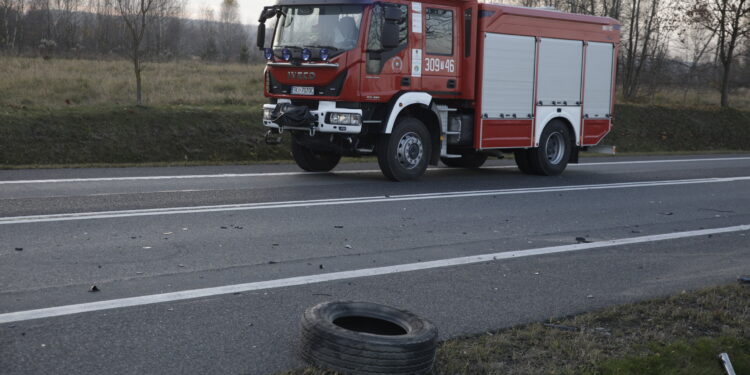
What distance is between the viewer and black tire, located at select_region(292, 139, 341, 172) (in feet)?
47.3

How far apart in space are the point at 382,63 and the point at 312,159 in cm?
251

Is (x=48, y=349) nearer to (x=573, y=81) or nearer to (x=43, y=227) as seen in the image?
(x=43, y=227)

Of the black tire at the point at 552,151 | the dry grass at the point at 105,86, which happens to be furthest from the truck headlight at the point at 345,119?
the dry grass at the point at 105,86

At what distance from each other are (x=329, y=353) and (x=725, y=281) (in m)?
4.25

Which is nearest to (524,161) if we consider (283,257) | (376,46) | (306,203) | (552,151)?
(552,151)

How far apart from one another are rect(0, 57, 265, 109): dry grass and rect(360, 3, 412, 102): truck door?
905 cm

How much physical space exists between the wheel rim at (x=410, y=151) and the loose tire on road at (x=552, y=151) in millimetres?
3138

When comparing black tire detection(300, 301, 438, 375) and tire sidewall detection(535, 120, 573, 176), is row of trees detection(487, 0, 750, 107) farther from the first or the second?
black tire detection(300, 301, 438, 375)

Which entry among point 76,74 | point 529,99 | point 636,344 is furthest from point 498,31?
point 76,74

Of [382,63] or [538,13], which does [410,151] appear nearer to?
[382,63]

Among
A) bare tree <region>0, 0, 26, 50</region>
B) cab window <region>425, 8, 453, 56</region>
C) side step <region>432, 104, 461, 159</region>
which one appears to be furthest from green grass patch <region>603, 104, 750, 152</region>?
bare tree <region>0, 0, 26, 50</region>

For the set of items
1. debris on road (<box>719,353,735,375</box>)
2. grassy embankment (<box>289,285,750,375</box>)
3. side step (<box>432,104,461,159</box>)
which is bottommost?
debris on road (<box>719,353,735,375</box>)

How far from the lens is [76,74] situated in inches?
1053

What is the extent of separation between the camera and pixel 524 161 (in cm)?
1609
